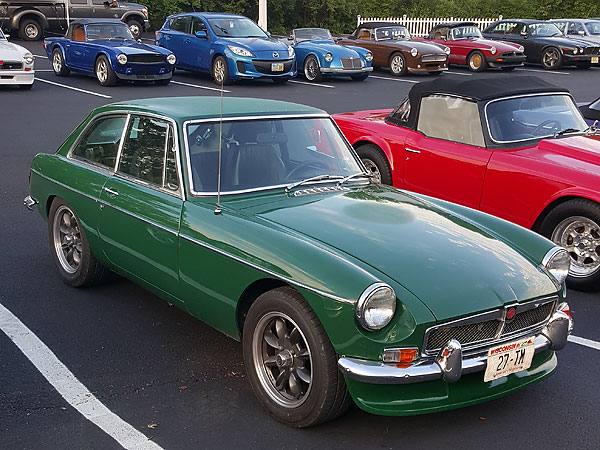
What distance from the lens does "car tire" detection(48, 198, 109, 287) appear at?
5746 millimetres

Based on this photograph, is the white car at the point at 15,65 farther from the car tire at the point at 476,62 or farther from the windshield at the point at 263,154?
the car tire at the point at 476,62

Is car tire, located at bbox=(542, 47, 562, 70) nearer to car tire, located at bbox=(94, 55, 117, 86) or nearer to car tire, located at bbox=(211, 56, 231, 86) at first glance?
car tire, located at bbox=(211, 56, 231, 86)

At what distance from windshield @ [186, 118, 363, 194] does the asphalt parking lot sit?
3.54 feet

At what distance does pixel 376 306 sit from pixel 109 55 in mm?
15140

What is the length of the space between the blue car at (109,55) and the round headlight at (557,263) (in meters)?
14.4

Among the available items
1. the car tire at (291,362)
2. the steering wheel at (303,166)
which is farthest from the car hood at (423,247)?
the car tire at (291,362)

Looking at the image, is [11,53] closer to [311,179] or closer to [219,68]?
[219,68]

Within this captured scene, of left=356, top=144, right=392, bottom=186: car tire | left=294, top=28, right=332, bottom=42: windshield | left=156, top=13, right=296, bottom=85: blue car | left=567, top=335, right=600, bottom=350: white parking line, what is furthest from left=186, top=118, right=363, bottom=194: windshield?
left=294, top=28, right=332, bottom=42: windshield

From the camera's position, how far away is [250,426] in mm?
4008

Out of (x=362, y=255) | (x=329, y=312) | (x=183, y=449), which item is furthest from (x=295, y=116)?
(x=183, y=449)

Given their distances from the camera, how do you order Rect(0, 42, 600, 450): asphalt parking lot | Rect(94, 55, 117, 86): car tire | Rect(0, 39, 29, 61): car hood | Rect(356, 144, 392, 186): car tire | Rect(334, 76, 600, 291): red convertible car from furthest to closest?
Rect(94, 55, 117, 86): car tire → Rect(0, 39, 29, 61): car hood → Rect(356, 144, 392, 186): car tire → Rect(334, 76, 600, 291): red convertible car → Rect(0, 42, 600, 450): asphalt parking lot

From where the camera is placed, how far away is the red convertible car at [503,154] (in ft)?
20.7

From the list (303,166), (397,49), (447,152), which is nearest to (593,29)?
(397,49)

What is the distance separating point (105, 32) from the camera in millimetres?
18500
